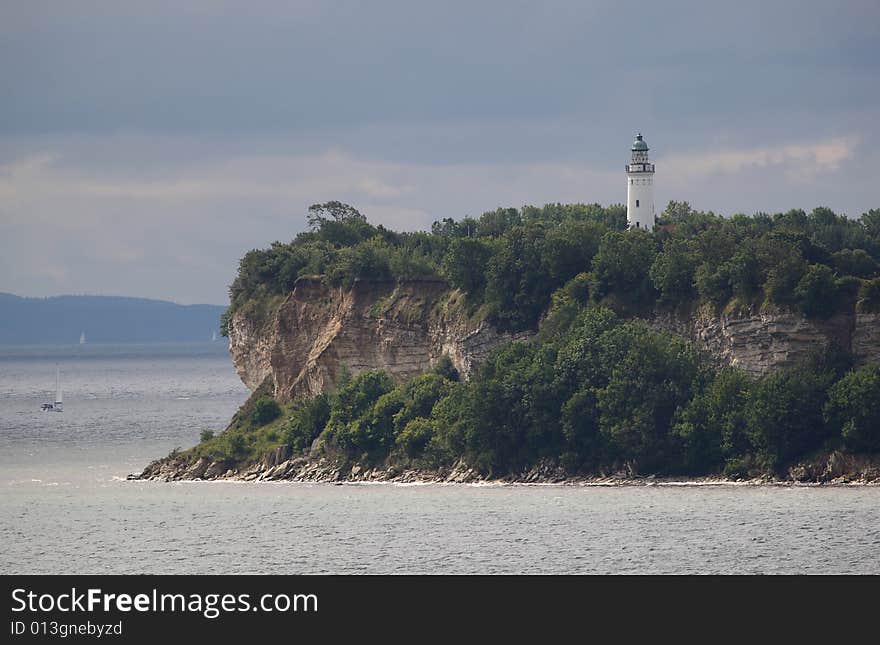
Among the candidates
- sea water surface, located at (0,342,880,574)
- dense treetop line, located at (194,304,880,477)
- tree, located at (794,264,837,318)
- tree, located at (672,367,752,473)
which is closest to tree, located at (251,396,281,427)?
dense treetop line, located at (194,304,880,477)

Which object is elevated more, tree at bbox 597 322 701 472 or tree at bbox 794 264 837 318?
tree at bbox 794 264 837 318

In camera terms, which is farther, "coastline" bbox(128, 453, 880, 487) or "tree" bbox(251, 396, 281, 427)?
"tree" bbox(251, 396, 281, 427)

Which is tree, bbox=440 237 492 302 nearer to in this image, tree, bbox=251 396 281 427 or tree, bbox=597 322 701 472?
tree, bbox=251 396 281 427

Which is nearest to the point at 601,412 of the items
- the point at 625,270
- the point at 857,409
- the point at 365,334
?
the point at 625,270

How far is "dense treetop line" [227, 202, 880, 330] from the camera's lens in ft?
339

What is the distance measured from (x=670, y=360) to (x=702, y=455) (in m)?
6.19

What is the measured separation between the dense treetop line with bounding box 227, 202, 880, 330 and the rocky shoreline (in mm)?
9899

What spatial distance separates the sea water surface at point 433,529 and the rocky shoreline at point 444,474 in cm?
161

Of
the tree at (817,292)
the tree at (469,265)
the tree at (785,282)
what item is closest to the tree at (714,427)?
the tree at (785,282)

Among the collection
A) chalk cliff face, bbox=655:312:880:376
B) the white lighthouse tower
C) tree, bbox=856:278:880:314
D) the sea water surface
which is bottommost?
the sea water surface

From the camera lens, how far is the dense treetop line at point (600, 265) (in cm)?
10338

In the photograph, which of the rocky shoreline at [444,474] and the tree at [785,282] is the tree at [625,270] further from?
the rocky shoreline at [444,474]

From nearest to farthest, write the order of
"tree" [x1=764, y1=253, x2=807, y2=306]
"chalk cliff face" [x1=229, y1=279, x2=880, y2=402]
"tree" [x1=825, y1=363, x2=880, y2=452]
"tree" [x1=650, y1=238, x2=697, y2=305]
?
"tree" [x1=825, y1=363, x2=880, y2=452] → "chalk cliff face" [x1=229, y1=279, x2=880, y2=402] → "tree" [x1=764, y1=253, x2=807, y2=306] → "tree" [x1=650, y1=238, x2=697, y2=305]

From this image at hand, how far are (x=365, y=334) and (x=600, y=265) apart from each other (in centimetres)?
1752
